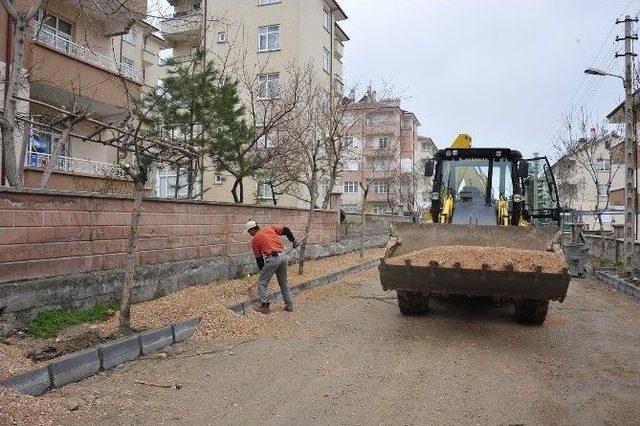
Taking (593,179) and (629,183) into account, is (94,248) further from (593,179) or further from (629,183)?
(593,179)

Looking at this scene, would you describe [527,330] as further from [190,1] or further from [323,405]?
[190,1]

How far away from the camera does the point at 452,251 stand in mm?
6840

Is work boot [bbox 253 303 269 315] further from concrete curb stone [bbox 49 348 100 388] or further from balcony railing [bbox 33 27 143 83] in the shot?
balcony railing [bbox 33 27 143 83]

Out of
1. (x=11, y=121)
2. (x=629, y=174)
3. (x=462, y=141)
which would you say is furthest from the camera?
(x=629, y=174)

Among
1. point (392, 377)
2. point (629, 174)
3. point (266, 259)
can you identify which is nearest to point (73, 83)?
point (266, 259)

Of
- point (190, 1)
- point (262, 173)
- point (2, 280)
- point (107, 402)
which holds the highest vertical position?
point (190, 1)

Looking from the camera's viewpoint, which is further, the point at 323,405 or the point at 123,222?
the point at 123,222

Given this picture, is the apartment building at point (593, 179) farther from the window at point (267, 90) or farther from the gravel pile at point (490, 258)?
the gravel pile at point (490, 258)

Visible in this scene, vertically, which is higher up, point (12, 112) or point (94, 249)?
point (12, 112)

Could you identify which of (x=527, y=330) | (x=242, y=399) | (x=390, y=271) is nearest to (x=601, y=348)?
(x=527, y=330)

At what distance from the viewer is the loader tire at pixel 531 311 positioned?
23.5 feet

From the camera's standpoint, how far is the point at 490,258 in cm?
644

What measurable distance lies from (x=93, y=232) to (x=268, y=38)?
21.8 m

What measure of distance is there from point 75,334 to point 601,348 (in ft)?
21.2
